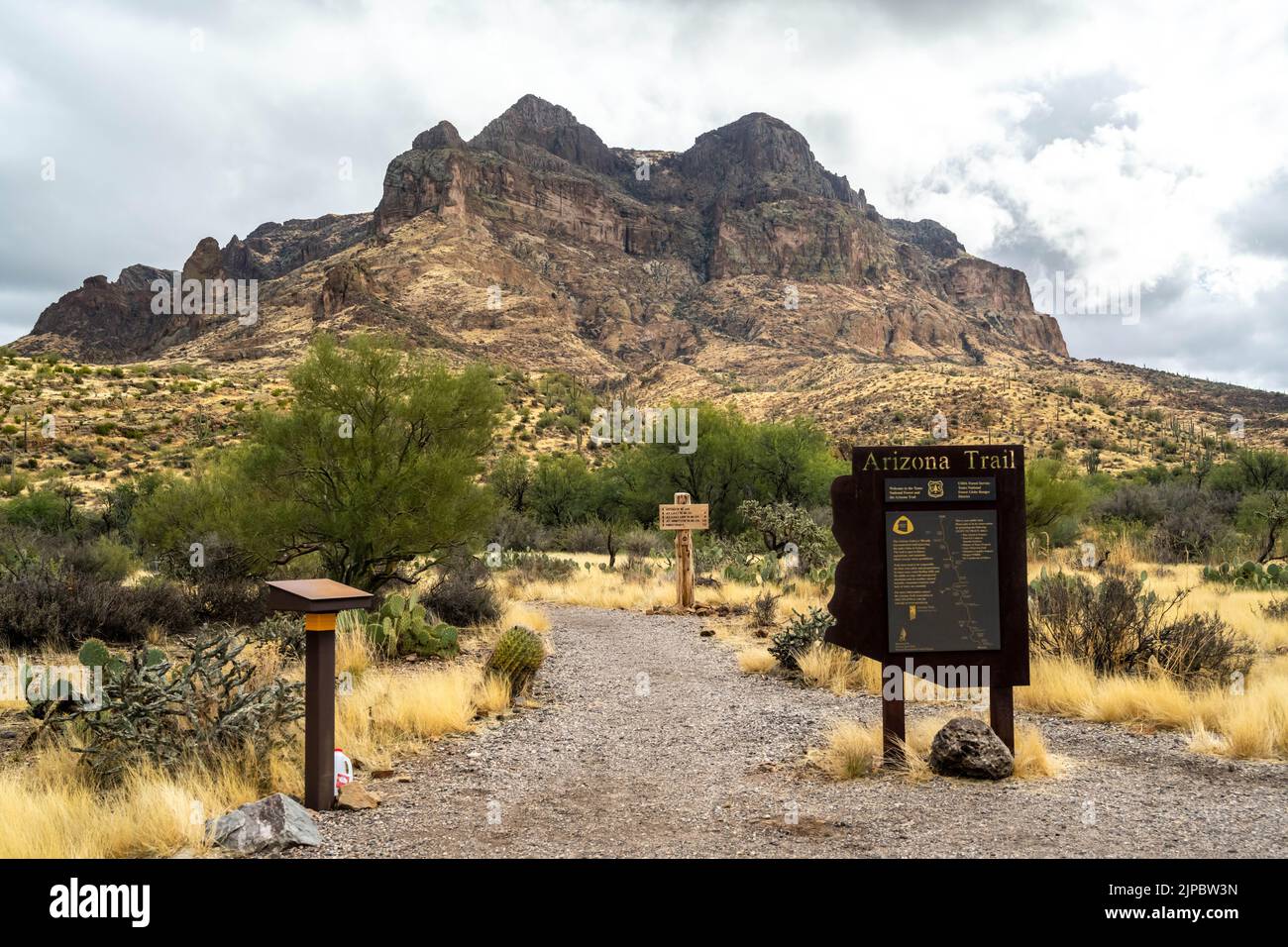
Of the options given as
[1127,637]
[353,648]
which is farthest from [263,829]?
[1127,637]

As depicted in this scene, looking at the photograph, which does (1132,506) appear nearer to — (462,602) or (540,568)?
(540,568)

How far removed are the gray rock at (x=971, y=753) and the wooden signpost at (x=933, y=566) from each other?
34cm

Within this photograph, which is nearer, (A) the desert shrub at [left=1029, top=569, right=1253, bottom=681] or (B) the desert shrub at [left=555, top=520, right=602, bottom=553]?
(A) the desert shrub at [left=1029, top=569, right=1253, bottom=681]

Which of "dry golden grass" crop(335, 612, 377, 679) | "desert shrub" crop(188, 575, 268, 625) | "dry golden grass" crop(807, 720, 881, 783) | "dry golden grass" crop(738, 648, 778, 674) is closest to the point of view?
"dry golden grass" crop(807, 720, 881, 783)

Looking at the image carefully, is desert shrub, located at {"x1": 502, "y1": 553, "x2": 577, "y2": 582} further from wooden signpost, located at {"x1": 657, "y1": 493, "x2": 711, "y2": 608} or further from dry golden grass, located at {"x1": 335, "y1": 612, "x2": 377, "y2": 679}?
dry golden grass, located at {"x1": 335, "y1": 612, "x2": 377, "y2": 679}

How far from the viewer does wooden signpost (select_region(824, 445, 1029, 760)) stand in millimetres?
6379

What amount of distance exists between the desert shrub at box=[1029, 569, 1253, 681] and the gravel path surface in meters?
1.63

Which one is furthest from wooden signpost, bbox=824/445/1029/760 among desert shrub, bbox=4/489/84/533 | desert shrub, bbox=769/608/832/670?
desert shrub, bbox=4/489/84/533

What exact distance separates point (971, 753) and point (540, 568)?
1713 centimetres

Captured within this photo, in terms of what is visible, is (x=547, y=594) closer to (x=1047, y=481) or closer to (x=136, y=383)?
(x=1047, y=481)

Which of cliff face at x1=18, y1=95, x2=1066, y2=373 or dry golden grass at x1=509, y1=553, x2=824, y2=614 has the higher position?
cliff face at x1=18, y1=95, x2=1066, y2=373

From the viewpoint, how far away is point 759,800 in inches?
219
